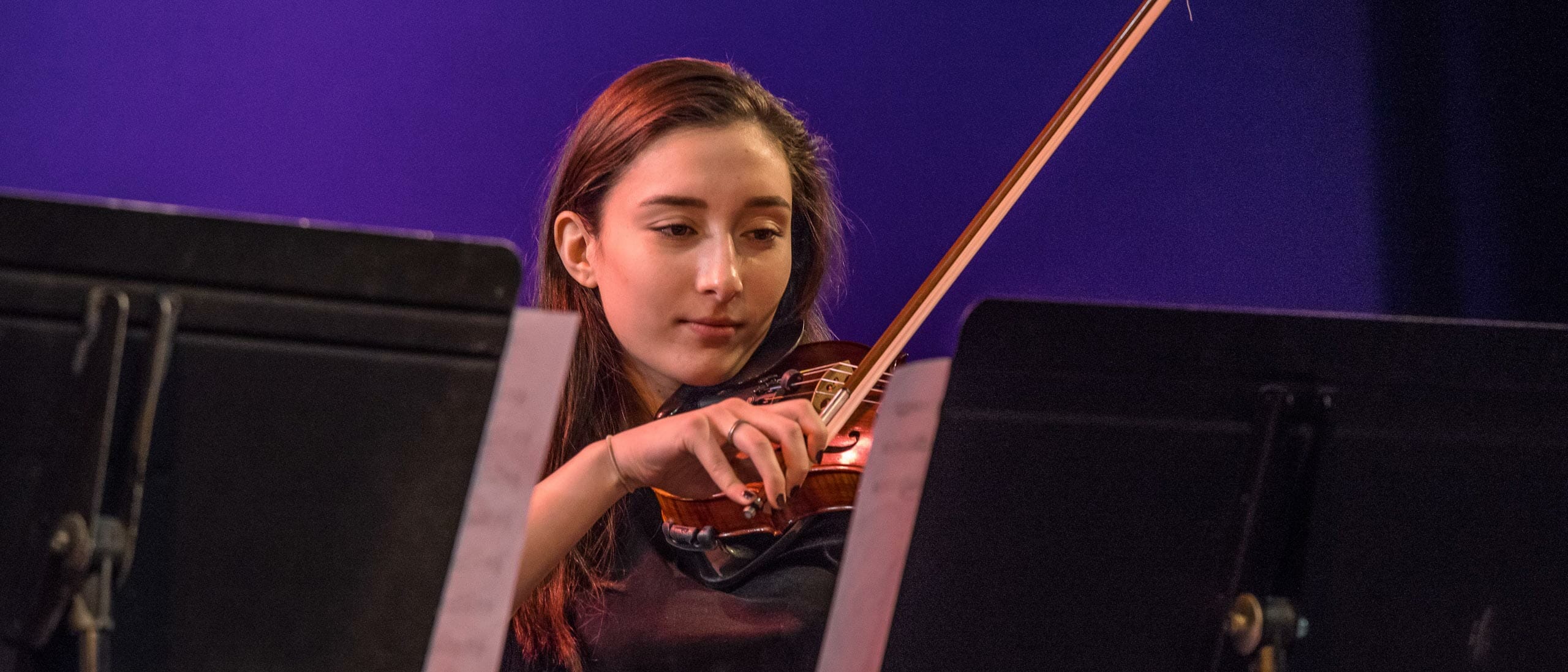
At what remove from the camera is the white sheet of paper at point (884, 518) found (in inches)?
27.4

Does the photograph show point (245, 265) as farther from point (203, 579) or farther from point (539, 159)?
point (539, 159)

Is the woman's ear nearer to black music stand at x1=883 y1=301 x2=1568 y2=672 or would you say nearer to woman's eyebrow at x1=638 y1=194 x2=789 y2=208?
woman's eyebrow at x1=638 y1=194 x2=789 y2=208

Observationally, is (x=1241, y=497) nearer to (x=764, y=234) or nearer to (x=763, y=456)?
(x=763, y=456)

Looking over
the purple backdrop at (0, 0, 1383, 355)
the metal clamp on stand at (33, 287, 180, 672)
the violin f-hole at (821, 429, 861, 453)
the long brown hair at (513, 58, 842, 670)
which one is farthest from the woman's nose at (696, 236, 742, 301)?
the metal clamp on stand at (33, 287, 180, 672)

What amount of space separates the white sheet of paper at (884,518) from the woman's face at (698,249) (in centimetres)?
51

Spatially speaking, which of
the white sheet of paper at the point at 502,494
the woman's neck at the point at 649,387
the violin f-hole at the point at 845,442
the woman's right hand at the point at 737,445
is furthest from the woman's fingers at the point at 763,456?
the woman's neck at the point at 649,387

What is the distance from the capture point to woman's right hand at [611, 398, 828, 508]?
90 centimetres

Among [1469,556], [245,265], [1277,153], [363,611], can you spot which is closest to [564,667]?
[363,611]

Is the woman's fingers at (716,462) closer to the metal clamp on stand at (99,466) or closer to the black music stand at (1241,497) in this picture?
the black music stand at (1241,497)

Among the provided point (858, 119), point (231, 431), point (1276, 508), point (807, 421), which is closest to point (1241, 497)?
point (1276, 508)

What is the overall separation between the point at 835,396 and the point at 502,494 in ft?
1.38

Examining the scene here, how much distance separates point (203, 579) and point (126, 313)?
139 millimetres

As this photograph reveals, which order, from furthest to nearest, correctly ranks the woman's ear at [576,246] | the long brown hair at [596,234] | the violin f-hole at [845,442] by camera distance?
the woman's ear at [576,246] < the long brown hair at [596,234] < the violin f-hole at [845,442]

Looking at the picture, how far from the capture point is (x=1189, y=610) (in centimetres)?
74
